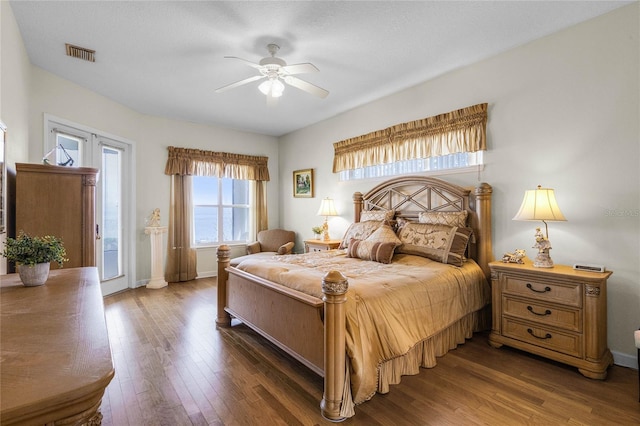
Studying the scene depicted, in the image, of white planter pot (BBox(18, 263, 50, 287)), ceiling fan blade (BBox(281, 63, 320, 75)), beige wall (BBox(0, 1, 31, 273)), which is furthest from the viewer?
ceiling fan blade (BBox(281, 63, 320, 75))

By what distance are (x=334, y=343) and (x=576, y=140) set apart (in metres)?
2.72

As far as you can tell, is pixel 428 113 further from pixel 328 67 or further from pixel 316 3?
pixel 316 3

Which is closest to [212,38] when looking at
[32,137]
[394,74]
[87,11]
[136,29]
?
[136,29]

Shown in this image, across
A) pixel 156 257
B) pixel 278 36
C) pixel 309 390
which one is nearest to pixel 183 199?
pixel 156 257

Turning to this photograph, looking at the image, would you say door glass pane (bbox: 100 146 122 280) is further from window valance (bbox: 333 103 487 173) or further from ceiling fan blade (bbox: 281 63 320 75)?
window valance (bbox: 333 103 487 173)

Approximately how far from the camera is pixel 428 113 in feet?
12.5

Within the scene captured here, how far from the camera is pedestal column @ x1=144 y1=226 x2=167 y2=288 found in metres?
4.96

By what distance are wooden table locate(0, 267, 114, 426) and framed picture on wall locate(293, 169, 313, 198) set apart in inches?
177

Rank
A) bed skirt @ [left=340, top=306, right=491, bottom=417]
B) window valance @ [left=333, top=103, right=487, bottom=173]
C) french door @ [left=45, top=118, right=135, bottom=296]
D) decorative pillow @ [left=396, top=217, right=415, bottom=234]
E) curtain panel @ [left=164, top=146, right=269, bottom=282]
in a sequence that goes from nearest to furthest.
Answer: bed skirt @ [left=340, top=306, right=491, bottom=417] → window valance @ [left=333, top=103, right=487, bottom=173] → decorative pillow @ [left=396, top=217, right=415, bottom=234] → french door @ [left=45, top=118, right=135, bottom=296] → curtain panel @ [left=164, top=146, right=269, bottom=282]

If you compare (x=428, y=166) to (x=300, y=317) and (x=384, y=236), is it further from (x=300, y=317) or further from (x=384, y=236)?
(x=300, y=317)

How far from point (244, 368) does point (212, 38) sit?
2.89m

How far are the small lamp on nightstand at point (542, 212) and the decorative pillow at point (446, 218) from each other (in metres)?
0.61

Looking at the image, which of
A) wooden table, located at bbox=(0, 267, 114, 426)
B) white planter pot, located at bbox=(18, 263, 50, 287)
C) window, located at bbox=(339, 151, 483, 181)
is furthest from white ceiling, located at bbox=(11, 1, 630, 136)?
wooden table, located at bbox=(0, 267, 114, 426)

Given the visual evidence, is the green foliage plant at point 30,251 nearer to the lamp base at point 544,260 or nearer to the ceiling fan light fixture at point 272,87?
the ceiling fan light fixture at point 272,87
